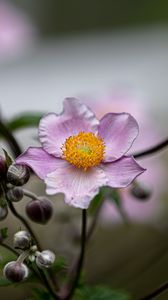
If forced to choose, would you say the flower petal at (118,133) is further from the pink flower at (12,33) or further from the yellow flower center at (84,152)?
the pink flower at (12,33)

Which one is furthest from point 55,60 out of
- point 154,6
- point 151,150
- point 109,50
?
point 151,150

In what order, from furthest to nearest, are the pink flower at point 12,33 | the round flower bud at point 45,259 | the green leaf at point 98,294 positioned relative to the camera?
1. the pink flower at point 12,33
2. the green leaf at point 98,294
3. the round flower bud at point 45,259

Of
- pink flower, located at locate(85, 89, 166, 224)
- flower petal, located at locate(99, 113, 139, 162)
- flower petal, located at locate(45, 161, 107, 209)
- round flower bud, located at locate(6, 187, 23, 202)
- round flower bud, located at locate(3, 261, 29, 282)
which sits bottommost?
pink flower, located at locate(85, 89, 166, 224)

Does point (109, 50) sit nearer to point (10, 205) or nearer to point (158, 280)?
point (158, 280)

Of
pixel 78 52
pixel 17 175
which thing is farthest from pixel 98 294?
pixel 78 52

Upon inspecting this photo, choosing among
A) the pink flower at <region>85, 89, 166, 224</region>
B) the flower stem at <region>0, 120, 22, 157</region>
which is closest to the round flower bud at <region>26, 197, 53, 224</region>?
the flower stem at <region>0, 120, 22, 157</region>

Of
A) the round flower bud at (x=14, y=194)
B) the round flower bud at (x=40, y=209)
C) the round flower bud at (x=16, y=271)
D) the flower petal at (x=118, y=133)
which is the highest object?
the flower petal at (x=118, y=133)

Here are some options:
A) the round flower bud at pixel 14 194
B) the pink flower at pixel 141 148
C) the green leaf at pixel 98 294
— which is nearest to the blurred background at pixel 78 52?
the pink flower at pixel 141 148

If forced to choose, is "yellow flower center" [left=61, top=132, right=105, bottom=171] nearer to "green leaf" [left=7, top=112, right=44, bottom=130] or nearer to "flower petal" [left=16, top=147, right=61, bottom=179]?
"flower petal" [left=16, top=147, right=61, bottom=179]
